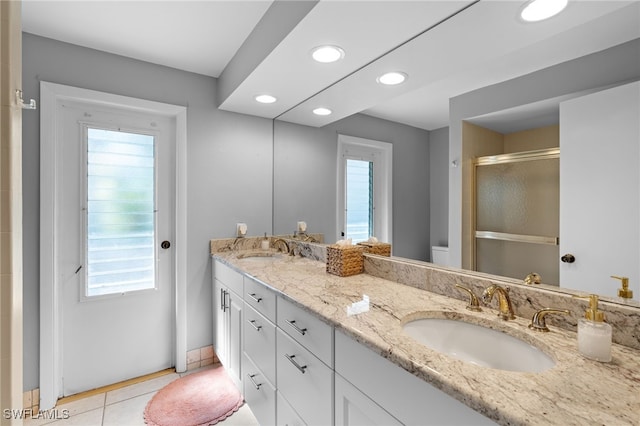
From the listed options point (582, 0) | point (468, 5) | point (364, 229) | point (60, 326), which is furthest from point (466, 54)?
point (60, 326)

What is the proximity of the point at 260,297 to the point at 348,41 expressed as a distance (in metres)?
1.34

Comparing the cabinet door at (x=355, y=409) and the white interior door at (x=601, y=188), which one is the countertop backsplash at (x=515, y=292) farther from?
the cabinet door at (x=355, y=409)

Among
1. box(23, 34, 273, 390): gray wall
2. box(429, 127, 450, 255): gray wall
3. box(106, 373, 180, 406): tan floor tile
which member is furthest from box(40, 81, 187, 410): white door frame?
box(429, 127, 450, 255): gray wall

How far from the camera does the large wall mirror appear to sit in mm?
772

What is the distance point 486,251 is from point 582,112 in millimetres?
508

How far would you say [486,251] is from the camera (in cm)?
108

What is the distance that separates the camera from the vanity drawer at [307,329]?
3.34 feet

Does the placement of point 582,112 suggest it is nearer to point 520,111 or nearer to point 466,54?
point 520,111

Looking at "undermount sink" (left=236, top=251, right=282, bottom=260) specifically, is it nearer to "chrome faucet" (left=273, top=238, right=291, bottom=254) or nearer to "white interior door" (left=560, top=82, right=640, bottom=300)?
"chrome faucet" (left=273, top=238, right=291, bottom=254)

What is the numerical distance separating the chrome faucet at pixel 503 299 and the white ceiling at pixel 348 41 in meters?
0.65

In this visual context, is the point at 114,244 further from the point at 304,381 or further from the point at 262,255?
the point at 304,381

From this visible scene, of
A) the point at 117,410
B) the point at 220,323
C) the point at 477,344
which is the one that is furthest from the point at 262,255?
the point at 477,344

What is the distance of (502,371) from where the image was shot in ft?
2.21

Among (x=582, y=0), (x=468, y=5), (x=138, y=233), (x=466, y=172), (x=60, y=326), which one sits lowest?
(x=60, y=326)
